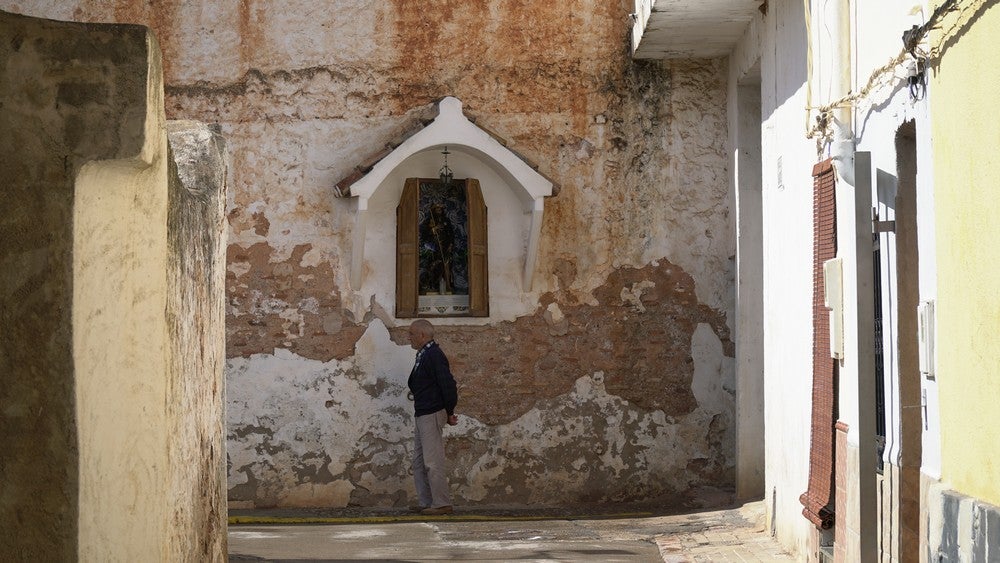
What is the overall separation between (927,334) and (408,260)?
7626 mm

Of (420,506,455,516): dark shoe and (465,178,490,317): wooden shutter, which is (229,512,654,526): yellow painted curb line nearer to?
(420,506,455,516): dark shoe

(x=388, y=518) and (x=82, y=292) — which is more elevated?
(x=82, y=292)

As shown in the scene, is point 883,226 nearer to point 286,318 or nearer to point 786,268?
point 786,268

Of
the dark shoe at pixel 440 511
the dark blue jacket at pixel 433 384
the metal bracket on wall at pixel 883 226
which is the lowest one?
the dark shoe at pixel 440 511

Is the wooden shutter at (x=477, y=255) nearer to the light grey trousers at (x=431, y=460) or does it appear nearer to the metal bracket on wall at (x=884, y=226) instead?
the light grey trousers at (x=431, y=460)

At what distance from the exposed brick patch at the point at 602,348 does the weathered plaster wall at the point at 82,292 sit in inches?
318

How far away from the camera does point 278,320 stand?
13.2 metres

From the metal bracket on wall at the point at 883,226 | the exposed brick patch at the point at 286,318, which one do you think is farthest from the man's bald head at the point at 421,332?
the metal bracket on wall at the point at 883,226

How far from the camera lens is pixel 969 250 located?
211 inches

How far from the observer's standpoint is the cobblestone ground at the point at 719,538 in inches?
375

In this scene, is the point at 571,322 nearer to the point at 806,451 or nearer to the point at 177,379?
the point at 806,451

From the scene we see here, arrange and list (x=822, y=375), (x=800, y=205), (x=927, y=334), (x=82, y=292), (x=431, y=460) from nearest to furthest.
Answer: (x=82, y=292)
(x=927, y=334)
(x=822, y=375)
(x=800, y=205)
(x=431, y=460)

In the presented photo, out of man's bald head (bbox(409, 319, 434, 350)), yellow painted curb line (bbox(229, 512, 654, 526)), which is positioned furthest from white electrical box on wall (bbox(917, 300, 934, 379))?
man's bald head (bbox(409, 319, 434, 350))

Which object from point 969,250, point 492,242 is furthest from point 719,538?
point 969,250
